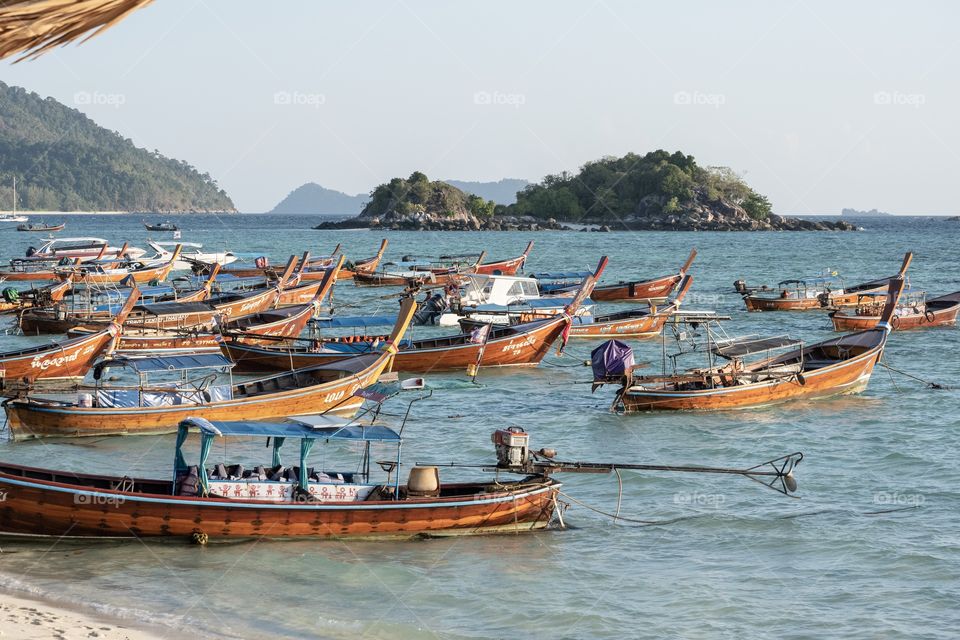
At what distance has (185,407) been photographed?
2298 cm

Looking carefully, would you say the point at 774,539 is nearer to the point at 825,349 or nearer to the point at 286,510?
the point at 286,510

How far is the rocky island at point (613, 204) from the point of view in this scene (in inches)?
6191

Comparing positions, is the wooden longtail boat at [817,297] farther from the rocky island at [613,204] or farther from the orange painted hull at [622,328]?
the rocky island at [613,204]

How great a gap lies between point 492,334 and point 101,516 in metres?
19.5

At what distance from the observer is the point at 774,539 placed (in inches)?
696

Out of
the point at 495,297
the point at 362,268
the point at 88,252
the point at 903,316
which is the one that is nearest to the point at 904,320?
the point at 903,316

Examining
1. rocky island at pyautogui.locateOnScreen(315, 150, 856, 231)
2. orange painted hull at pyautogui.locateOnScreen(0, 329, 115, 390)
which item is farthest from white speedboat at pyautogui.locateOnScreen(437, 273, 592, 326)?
rocky island at pyautogui.locateOnScreen(315, 150, 856, 231)

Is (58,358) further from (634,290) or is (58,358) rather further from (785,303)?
(634,290)

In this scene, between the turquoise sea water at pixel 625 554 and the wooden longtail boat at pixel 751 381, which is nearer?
the turquoise sea water at pixel 625 554

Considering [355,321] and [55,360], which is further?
[355,321]

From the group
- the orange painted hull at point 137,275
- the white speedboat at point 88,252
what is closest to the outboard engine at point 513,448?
the orange painted hull at point 137,275

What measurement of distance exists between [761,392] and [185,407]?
1381cm

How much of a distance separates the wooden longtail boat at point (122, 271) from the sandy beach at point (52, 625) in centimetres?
4290

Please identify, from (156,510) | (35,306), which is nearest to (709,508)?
(156,510)
